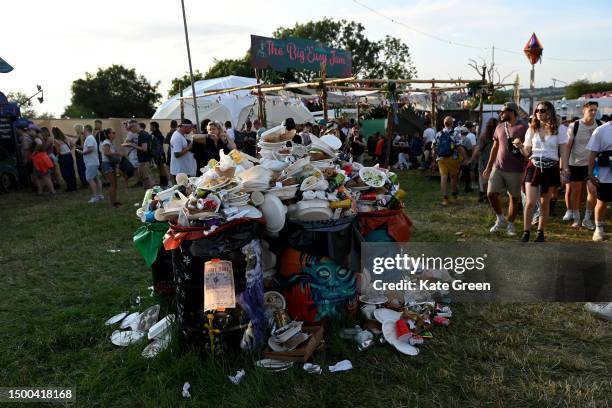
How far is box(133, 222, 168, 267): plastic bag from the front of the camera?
3.62 m

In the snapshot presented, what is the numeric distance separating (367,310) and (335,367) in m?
0.73

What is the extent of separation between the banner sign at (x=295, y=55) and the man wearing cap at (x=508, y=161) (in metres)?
7.22

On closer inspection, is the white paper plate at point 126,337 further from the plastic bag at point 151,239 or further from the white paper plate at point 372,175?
the white paper plate at point 372,175

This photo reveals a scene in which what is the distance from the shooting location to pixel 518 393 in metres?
2.71

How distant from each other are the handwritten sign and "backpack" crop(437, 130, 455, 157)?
21.1ft

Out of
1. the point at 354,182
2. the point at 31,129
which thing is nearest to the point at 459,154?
the point at 354,182

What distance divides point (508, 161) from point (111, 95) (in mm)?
55039

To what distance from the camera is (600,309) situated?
12.1 feet

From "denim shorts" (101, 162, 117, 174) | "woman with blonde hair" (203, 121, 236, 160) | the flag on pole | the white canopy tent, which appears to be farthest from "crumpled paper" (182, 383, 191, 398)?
the white canopy tent

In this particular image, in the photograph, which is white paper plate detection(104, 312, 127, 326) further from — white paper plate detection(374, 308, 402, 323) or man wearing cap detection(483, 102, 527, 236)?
man wearing cap detection(483, 102, 527, 236)

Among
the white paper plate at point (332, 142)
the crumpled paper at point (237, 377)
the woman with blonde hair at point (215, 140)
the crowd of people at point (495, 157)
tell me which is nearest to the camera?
the crumpled paper at point (237, 377)

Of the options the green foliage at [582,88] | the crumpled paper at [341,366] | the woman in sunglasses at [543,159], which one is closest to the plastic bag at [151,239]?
the crumpled paper at [341,366]

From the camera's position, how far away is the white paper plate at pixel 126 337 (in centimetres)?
351

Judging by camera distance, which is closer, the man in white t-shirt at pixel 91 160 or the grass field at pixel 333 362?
the grass field at pixel 333 362
